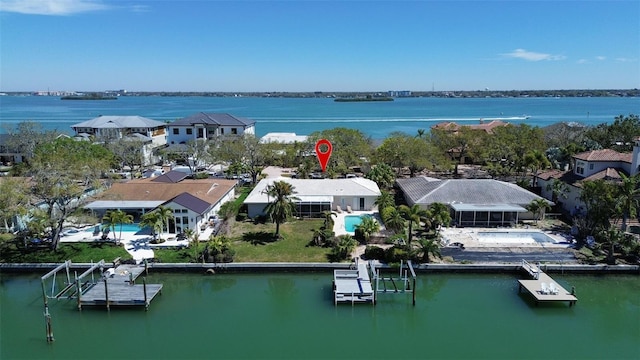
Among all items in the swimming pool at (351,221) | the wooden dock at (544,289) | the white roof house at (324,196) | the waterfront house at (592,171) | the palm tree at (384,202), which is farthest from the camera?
the white roof house at (324,196)

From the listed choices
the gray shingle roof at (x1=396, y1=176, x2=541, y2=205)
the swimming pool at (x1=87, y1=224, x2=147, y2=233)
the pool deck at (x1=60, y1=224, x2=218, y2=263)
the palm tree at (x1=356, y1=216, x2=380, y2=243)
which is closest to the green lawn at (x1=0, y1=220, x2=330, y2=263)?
the pool deck at (x1=60, y1=224, x2=218, y2=263)

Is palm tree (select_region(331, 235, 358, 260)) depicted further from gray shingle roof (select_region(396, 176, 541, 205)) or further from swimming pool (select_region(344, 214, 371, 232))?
gray shingle roof (select_region(396, 176, 541, 205))

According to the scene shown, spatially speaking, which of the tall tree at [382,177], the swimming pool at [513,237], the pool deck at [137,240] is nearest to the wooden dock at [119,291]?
the pool deck at [137,240]

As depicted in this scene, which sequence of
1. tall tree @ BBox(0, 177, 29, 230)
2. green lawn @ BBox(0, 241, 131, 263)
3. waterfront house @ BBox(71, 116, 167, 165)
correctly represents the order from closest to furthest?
tall tree @ BBox(0, 177, 29, 230)
green lawn @ BBox(0, 241, 131, 263)
waterfront house @ BBox(71, 116, 167, 165)

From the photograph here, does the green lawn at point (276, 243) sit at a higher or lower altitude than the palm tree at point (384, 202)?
lower

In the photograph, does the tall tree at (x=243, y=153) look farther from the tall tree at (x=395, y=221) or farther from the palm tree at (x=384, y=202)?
the tall tree at (x=395, y=221)

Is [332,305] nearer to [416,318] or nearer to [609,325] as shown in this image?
[416,318]

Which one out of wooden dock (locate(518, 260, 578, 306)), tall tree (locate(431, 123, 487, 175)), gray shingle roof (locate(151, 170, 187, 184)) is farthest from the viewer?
tall tree (locate(431, 123, 487, 175))

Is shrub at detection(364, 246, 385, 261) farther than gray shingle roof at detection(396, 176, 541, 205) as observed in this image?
No
